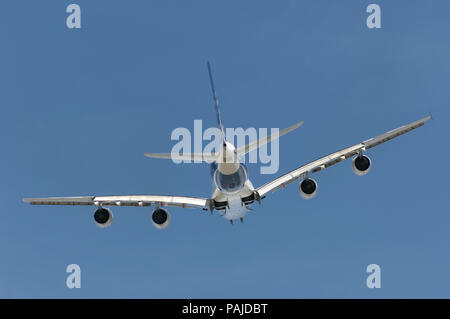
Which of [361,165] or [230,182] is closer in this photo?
[230,182]

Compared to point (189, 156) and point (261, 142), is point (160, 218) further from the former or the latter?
point (261, 142)

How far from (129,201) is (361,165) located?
18.2 meters

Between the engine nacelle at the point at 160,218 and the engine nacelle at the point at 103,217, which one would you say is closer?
the engine nacelle at the point at 160,218

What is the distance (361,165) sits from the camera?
1540 inches

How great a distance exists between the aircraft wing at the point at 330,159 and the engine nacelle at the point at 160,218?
24.8 ft

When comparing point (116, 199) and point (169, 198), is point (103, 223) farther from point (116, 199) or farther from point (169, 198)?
point (169, 198)

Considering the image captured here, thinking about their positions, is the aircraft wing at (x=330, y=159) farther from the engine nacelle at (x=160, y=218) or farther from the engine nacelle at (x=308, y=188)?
the engine nacelle at (x=160, y=218)

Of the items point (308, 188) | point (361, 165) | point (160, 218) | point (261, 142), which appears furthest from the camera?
point (160, 218)

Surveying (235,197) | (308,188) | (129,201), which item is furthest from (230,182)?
(129,201)

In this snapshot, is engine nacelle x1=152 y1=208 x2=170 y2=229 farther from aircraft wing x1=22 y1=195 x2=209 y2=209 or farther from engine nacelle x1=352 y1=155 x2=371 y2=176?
engine nacelle x1=352 y1=155 x2=371 y2=176

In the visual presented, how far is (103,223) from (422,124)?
25.9 metres

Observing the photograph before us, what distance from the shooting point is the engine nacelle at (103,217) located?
3947 centimetres

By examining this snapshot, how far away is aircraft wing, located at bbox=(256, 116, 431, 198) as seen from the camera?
39.2 m

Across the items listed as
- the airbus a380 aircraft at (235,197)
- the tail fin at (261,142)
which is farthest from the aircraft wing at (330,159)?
the tail fin at (261,142)
